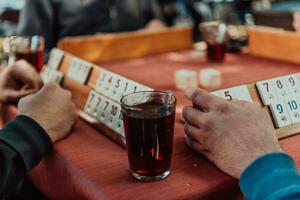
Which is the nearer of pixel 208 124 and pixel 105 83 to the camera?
pixel 208 124

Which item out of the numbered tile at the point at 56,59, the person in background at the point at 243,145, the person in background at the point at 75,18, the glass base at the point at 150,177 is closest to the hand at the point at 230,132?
the person in background at the point at 243,145

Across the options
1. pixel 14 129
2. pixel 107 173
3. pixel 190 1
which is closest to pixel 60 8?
pixel 14 129

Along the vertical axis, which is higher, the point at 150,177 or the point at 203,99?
the point at 203,99

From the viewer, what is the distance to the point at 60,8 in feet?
7.80

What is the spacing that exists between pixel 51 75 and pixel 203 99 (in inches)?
26.3

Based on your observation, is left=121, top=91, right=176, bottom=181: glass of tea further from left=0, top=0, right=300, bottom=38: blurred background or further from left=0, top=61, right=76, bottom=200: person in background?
left=0, top=0, right=300, bottom=38: blurred background

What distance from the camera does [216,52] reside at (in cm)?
168

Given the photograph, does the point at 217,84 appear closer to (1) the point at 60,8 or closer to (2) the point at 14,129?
(2) the point at 14,129

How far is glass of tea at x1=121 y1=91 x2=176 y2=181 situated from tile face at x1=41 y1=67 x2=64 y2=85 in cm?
57

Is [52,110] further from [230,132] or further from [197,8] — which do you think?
[197,8]

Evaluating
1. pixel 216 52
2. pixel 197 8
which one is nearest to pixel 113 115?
pixel 216 52

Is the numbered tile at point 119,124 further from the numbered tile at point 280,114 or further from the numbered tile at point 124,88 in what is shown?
the numbered tile at point 280,114

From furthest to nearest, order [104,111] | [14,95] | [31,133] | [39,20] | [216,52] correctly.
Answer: [39,20], [216,52], [14,95], [104,111], [31,133]

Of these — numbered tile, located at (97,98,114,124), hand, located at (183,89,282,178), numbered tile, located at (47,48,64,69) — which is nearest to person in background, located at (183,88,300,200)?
hand, located at (183,89,282,178)
